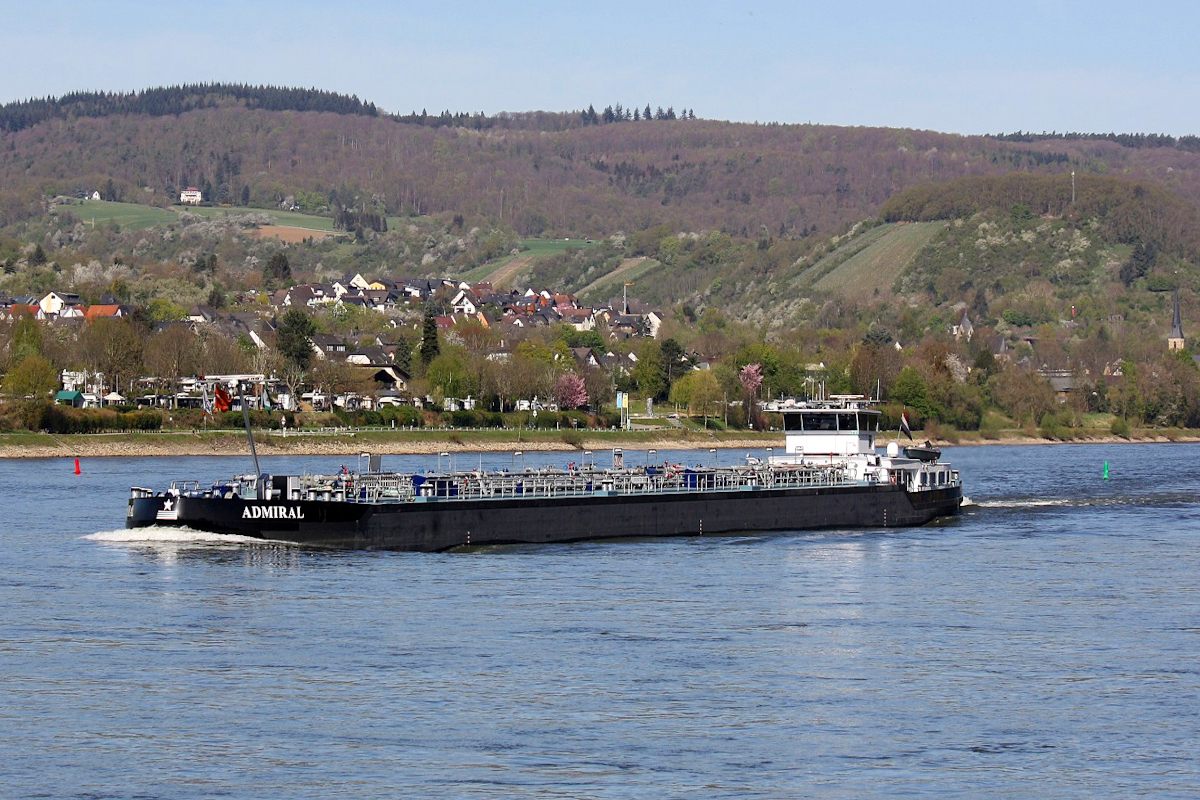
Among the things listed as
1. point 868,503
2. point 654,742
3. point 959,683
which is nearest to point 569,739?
point 654,742

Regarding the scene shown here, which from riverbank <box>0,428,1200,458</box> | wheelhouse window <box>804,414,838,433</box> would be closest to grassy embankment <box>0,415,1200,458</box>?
riverbank <box>0,428,1200,458</box>

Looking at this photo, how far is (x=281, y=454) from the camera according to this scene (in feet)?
400

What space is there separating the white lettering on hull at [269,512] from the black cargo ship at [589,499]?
0.04 meters

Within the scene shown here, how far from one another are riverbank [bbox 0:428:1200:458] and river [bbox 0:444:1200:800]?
57.1m

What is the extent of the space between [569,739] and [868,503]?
44381mm

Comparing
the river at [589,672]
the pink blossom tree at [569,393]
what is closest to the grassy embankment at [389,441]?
the pink blossom tree at [569,393]

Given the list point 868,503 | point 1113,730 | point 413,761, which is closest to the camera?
point 413,761

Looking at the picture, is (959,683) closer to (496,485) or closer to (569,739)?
(569,739)

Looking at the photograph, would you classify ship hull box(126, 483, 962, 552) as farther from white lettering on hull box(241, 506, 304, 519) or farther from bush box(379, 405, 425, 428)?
bush box(379, 405, 425, 428)

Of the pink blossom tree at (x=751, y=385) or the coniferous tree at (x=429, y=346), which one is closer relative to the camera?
the pink blossom tree at (x=751, y=385)

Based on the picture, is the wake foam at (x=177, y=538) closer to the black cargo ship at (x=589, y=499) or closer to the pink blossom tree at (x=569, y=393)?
the black cargo ship at (x=589, y=499)

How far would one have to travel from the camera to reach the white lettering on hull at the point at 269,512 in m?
56.6

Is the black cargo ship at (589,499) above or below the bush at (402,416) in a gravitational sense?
below

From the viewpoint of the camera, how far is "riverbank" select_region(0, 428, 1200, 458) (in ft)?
390
